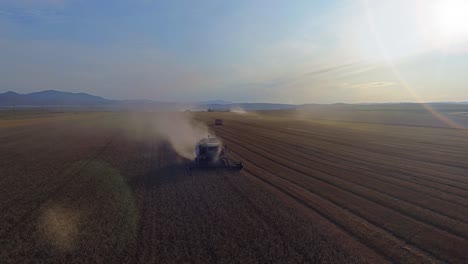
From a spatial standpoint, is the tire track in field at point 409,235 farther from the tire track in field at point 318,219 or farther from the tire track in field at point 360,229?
the tire track in field at point 318,219

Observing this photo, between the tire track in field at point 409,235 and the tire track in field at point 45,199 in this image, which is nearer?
the tire track in field at point 409,235

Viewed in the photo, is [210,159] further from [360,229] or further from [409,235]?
[409,235]

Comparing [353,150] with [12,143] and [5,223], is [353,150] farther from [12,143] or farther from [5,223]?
[12,143]

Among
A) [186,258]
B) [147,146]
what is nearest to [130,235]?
[186,258]

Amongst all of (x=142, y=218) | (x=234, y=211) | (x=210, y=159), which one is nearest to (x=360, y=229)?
(x=234, y=211)

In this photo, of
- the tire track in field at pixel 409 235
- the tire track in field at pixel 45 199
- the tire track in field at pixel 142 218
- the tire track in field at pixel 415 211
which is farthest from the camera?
the tire track in field at pixel 415 211

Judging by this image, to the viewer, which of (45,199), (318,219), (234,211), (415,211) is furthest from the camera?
(45,199)

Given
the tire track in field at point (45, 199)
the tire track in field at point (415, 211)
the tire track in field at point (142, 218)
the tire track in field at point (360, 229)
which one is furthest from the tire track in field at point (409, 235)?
the tire track in field at point (45, 199)

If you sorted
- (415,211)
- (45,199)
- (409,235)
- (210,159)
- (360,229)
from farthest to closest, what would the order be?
(210,159), (45,199), (415,211), (360,229), (409,235)

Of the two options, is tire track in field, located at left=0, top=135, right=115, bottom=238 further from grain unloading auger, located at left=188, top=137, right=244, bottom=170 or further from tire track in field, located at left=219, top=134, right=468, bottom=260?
tire track in field, located at left=219, top=134, right=468, bottom=260
